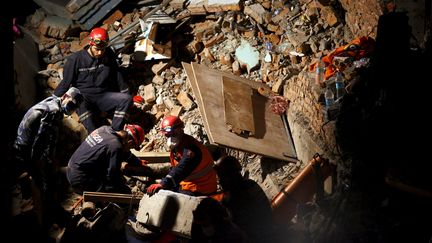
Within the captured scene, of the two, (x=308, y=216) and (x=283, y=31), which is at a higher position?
(x=283, y=31)

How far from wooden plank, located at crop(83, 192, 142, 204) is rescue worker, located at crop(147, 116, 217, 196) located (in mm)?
457

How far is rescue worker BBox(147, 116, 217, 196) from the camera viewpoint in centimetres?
666

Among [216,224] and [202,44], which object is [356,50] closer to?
[202,44]

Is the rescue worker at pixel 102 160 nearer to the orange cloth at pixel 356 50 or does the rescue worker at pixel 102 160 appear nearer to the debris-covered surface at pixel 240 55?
the debris-covered surface at pixel 240 55

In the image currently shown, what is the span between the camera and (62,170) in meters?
8.25

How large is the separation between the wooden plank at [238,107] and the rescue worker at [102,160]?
1526mm

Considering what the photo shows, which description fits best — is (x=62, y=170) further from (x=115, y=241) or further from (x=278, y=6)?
(x=278, y=6)

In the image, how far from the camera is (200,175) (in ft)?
22.7

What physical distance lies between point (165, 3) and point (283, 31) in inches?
98.0

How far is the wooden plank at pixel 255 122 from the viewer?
7672 mm

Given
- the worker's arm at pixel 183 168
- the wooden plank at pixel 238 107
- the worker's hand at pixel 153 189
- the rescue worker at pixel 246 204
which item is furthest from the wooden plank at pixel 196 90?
the rescue worker at pixel 246 204

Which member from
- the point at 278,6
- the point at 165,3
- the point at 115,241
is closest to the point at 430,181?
the point at 115,241

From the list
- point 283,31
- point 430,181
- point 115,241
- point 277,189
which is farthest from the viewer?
point 283,31

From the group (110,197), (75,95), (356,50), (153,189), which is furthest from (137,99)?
(356,50)
